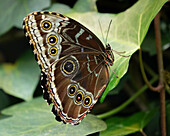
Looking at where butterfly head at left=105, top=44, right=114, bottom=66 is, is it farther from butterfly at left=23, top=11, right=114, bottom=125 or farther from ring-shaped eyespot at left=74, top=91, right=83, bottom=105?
ring-shaped eyespot at left=74, top=91, right=83, bottom=105

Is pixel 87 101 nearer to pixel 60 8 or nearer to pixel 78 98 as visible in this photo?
pixel 78 98

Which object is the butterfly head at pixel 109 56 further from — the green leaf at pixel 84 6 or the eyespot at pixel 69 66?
the green leaf at pixel 84 6

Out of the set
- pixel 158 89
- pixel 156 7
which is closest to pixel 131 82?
pixel 158 89

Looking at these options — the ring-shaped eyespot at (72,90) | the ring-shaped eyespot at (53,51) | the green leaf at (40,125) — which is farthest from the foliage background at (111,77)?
the ring-shaped eyespot at (53,51)

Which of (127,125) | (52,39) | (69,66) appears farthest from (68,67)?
(127,125)

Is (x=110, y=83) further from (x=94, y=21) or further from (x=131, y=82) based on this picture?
(x=131, y=82)

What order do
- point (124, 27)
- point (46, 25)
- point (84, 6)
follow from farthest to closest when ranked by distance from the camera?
1. point (84, 6)
2. point (124, 27)
3. point (46, 25)

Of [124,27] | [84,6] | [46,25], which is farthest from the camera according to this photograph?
[84,6]
